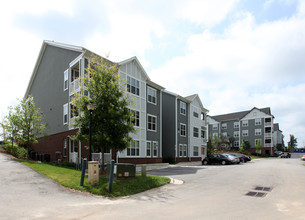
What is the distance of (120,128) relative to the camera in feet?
49.0

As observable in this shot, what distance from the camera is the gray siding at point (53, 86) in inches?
971

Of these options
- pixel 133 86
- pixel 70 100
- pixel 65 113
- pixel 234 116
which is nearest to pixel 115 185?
pixel 70 100

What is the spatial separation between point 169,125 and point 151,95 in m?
6.71

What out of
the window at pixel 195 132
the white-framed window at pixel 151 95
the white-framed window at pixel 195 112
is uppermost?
the white-framed window at pixel 151 95

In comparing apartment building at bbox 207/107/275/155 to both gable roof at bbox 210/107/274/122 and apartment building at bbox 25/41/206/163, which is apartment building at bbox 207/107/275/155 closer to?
gable roof at bbox 210/107/274/122

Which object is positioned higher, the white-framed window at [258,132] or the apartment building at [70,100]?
the apartment building at [70,100]

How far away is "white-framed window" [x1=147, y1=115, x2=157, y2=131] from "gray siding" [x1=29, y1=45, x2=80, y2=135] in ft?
29.4

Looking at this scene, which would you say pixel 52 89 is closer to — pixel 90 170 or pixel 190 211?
pixel 90 170

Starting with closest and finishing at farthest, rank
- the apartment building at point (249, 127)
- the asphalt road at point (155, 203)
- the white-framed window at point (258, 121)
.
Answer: the asphalt road at point (155, 203) → the apartment building at point (249, 127) → the white-framed window at point (258, 121)

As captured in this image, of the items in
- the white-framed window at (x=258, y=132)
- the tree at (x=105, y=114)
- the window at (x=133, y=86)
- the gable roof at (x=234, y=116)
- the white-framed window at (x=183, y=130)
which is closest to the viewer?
the tree at (x=105, y=114)

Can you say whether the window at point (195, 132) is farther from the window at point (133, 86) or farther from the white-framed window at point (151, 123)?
the window at point (133, 86)

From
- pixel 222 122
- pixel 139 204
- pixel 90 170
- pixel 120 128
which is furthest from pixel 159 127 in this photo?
pixel 222 122

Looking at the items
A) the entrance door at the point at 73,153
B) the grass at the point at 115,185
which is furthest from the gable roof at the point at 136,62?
the grass at the point at 115,185

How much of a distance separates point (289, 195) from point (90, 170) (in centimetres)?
913
